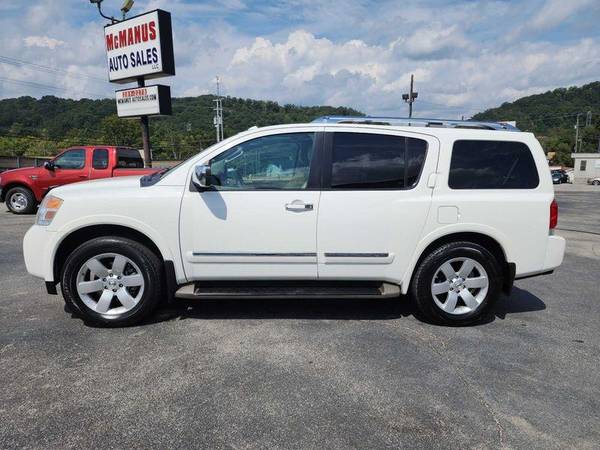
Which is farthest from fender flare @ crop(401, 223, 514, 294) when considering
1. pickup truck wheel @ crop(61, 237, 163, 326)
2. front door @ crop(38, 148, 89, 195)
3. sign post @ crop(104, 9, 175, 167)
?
sign post @ crop(104, 9, 175, 167)

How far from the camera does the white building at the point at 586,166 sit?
5553 centimetres

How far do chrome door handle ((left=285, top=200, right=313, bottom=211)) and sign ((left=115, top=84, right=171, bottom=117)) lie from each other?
540 inches

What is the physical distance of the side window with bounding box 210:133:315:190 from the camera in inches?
152

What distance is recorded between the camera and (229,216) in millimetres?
3773

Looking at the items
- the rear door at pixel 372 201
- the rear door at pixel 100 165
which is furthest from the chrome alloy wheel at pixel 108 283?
the rear door at pixel 100 165

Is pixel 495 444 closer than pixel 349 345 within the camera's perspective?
Yes

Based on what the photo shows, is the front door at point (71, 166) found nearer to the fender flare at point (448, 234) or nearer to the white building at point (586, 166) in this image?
the fender flare at point (448, 234)

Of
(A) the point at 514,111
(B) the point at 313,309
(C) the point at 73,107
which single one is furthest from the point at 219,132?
(A) the point at 514,111

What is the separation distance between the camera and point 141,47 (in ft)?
51.3

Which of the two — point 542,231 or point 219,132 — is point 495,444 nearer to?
point 542,231

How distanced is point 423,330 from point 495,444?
5.14 ft

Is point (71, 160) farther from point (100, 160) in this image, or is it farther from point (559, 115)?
point (559, 115)

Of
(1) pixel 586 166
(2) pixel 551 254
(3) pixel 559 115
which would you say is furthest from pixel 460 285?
(3) pixel 559 115

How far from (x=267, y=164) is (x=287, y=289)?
1.15m
